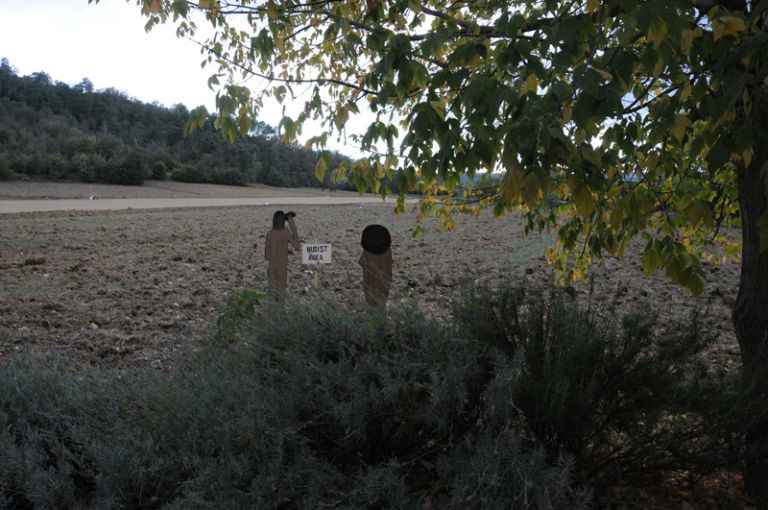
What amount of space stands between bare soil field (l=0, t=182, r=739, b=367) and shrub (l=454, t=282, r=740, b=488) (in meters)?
0.26

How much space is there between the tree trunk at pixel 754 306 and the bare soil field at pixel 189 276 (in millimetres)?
193

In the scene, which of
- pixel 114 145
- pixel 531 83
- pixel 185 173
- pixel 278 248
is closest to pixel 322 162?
pixel 531 83

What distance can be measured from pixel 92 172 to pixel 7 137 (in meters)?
13.9

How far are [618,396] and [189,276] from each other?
789 cm

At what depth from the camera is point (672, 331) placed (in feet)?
8.42

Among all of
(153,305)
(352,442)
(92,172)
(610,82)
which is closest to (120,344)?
(153,305)

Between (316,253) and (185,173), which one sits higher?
(185,173)

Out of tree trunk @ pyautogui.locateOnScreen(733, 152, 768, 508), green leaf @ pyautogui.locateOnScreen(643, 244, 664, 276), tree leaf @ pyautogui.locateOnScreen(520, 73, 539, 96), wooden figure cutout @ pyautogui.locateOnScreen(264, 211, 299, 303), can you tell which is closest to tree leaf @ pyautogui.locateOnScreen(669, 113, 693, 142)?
green leaf @ pyautogui.locateOnScreen(643, 244, 664, 276)

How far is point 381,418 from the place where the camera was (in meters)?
2.23

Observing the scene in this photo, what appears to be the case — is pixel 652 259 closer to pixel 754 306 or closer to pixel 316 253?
pixel 754 306

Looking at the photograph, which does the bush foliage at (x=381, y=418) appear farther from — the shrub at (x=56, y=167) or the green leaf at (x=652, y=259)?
the shrub at (x=56, y=167)

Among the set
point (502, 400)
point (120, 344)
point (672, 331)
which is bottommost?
point (120, 344)

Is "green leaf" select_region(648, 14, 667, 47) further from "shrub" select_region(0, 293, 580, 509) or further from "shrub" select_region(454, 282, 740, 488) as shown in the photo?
"shrub" select_region(0, 293, 580, 509)

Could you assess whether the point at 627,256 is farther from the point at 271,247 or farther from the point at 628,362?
the point at 628,362
